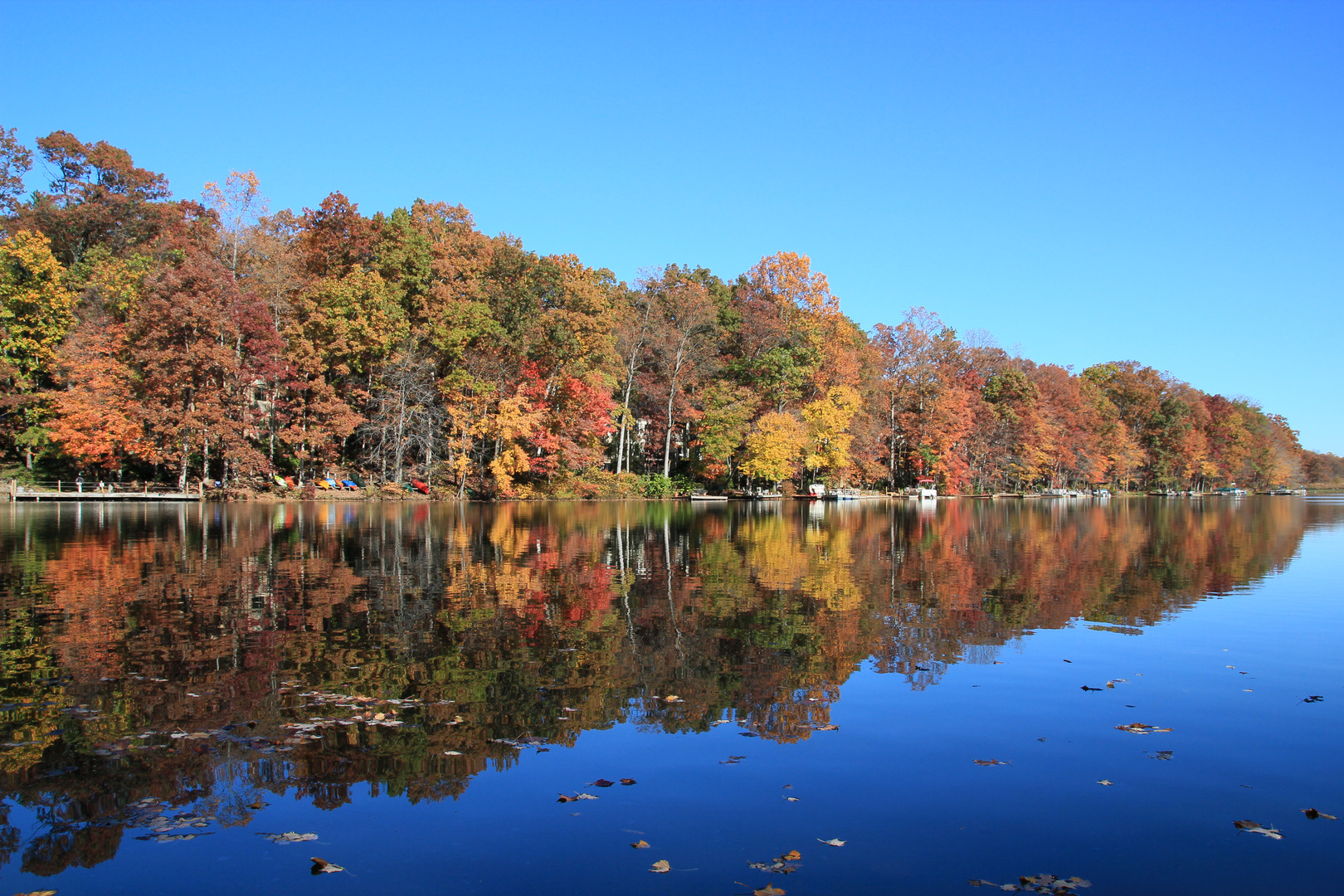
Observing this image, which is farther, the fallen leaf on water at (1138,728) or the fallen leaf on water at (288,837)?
the fallen leaf on water at (1138,728)

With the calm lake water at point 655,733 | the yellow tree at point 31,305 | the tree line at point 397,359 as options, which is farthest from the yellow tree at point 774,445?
the calm lake water at point 655,733

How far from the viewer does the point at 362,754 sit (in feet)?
21.6

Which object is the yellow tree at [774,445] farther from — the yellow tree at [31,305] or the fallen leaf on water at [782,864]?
the fallen leaf on water at [782,864]

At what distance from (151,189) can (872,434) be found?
6096 centimetres

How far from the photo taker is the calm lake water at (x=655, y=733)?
16.4ft

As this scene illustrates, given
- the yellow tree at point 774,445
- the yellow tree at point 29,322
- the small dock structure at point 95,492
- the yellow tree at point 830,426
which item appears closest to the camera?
A: the small dock structure at point 95,492

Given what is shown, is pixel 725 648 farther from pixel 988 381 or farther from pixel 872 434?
pixel 988 381

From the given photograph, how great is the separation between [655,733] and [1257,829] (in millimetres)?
4329

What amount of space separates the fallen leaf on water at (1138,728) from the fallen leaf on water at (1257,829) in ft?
6.26

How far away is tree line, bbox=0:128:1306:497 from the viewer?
47625 millimetres

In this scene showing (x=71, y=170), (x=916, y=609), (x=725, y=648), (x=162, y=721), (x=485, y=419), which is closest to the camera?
(x=162, y=721)

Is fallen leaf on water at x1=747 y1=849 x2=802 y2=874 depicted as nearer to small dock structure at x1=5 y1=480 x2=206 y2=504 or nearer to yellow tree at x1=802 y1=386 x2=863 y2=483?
small dock structure at x1=5 y1=480 x2=206 y2=504

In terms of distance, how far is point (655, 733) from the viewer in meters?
7.33

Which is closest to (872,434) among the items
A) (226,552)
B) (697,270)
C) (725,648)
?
(697,270)
